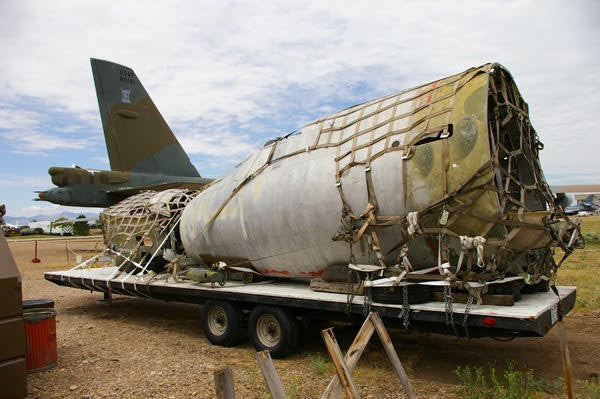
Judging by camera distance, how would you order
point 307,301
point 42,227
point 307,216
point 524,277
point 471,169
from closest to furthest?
point 471,169 → point 524,277 → point 307,301 → point 307,216 → point 42,227

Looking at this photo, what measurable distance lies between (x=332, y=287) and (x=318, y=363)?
118 centimetres

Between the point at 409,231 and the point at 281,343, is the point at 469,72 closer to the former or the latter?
the point at 409,231

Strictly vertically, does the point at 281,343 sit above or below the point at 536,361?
above

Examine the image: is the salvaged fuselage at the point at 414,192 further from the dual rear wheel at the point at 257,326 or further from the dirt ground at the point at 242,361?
the dirt ground at the point at 242,361

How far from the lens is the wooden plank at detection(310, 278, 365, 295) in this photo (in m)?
6.97

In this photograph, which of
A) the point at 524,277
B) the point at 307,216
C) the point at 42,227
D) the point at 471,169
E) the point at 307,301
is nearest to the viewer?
the point at 471,169

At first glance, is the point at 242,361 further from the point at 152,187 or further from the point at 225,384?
the point at 152,187

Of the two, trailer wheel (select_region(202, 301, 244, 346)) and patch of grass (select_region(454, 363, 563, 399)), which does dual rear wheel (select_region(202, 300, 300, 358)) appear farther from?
patch of grass (select_region(454, 363, 563, 399))

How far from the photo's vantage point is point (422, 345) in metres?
8.00

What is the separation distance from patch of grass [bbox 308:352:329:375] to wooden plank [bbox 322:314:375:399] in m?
2.59

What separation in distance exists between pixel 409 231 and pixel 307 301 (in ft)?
6.01

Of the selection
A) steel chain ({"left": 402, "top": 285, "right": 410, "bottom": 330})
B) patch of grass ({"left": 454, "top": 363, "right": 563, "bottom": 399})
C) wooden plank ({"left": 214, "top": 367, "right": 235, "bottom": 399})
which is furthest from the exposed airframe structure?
wooden plank ({"left": 214, "top": 367, "right": 235, "bottom": 399})

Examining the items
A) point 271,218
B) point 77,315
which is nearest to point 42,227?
point 77,315

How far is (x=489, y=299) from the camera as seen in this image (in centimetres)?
607
